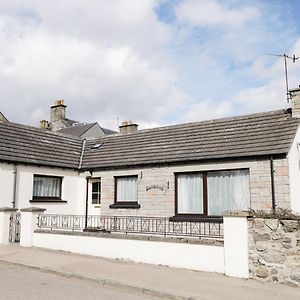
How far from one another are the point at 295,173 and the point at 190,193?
3861 millimetres

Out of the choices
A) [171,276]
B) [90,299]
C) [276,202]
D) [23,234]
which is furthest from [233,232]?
[23,234]

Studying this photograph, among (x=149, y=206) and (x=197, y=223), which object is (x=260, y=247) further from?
(x=149, y=206)

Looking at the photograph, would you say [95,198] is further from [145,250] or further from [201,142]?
[145,250]

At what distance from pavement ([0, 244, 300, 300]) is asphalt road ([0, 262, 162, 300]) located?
8.6 inches

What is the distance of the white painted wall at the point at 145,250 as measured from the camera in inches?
375

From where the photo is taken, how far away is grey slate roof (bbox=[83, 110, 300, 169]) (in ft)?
45.3

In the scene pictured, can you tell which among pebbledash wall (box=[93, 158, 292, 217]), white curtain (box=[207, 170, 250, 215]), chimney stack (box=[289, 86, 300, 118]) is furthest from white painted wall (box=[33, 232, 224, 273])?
chimney stack (box=[289, 86, 300, 118])

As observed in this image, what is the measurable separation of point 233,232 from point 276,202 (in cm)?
455

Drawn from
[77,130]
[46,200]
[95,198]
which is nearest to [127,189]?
[95,198]

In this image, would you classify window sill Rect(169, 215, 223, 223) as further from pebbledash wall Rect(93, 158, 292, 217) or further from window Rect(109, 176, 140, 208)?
window Rect(109, 176, 140, 208)

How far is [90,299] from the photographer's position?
23.3 feet

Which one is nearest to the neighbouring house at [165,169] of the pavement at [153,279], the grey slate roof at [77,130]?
the pavement at [153,279]

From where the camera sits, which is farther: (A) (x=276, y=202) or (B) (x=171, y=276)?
(A) (x=276, y=202)

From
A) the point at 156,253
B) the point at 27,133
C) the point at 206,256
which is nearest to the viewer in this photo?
the point at 206,256
